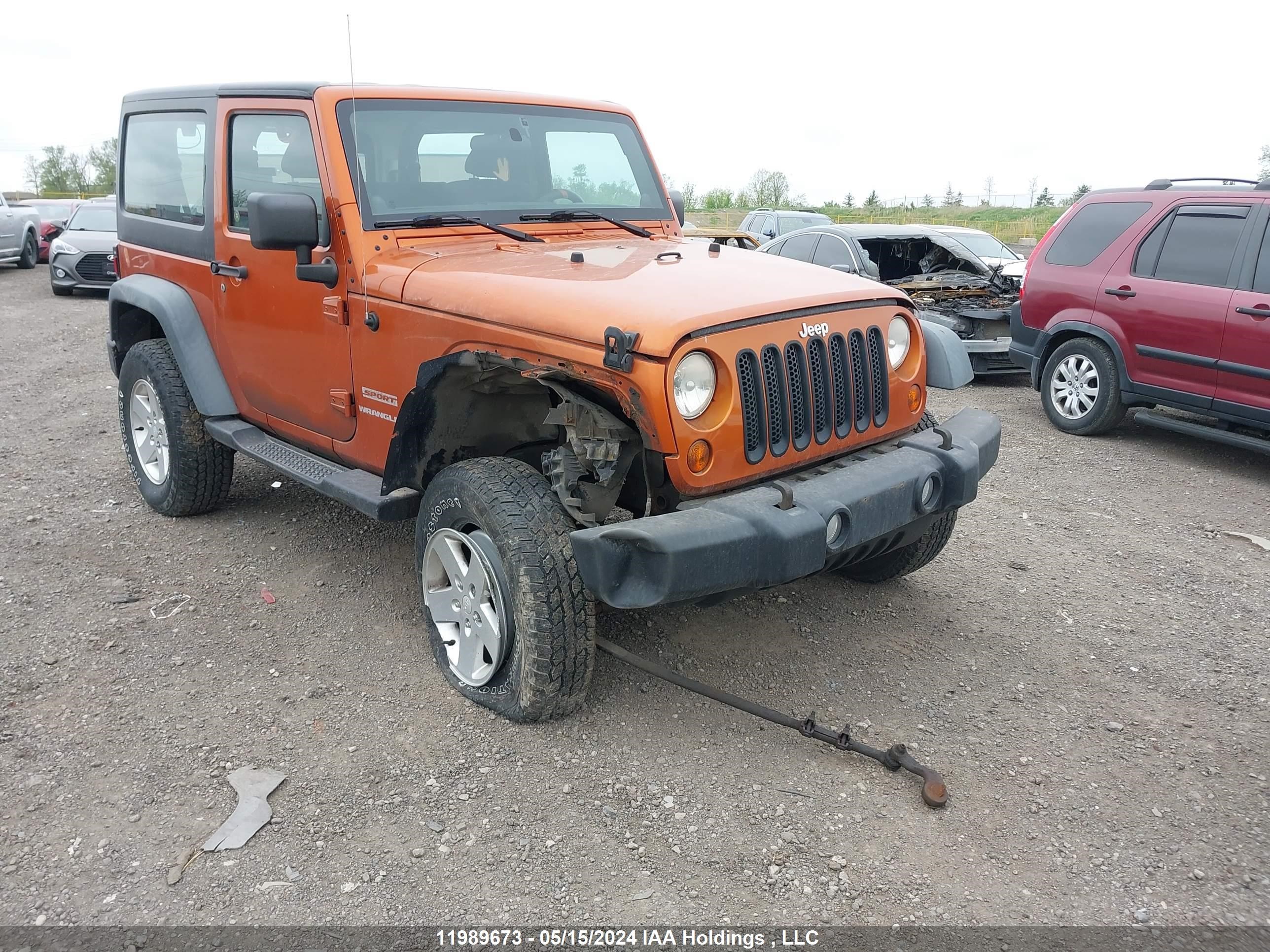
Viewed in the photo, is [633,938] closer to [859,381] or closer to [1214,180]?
[859,381]

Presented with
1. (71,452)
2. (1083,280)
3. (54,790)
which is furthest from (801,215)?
(54,790)

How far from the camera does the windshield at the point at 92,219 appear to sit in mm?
15250

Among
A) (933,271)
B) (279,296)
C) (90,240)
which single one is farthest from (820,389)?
(90,240)

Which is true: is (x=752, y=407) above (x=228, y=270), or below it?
below

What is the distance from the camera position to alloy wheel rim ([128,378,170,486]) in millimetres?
5191

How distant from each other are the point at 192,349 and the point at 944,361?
3557 mm

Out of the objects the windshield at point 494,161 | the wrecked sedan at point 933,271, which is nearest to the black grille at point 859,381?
the windshield at point 494,161

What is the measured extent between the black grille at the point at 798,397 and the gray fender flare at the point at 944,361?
0.73 meters

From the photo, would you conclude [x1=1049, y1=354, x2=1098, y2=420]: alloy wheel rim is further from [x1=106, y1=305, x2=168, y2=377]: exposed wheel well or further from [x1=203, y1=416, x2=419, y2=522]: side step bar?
[x1=106, y1=305, x2=168, y2=377]: exposed wheel well

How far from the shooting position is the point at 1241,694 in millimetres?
3672

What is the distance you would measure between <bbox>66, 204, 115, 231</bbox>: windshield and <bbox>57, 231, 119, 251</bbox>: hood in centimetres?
15

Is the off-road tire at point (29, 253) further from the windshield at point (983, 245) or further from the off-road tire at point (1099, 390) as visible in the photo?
the off-road tire at point (1099, 390)

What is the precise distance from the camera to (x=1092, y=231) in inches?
289

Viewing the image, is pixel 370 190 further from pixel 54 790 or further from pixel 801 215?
pixel 801 215
